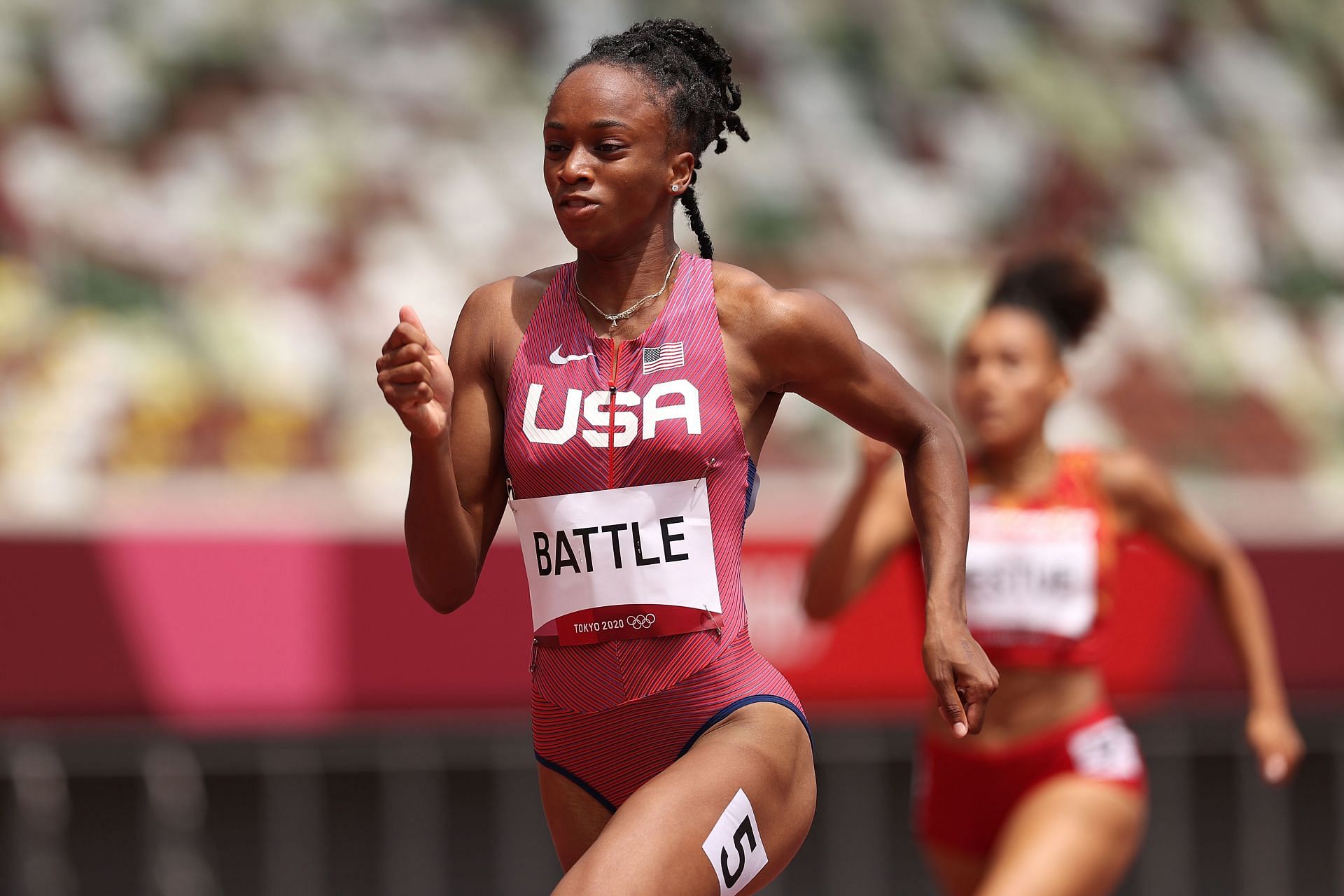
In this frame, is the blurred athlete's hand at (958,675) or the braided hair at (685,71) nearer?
the blurred athlete's hand at (958,675)

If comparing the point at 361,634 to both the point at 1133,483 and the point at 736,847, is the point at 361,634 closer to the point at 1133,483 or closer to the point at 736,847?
the point at 1133,483

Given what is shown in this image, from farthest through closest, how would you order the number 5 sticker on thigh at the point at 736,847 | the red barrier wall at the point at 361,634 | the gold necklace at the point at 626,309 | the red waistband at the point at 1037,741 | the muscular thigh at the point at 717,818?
1. the red barrier wall at the point at 361,634
2. the red waistband at the point at 1037,741
3. the gold necklace at the point at 626,309
4. the number 5 sticker on thigh at the point at 736,847
5. the muscular thigh at the point at 717,818

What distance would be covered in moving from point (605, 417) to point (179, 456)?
6.31 metres

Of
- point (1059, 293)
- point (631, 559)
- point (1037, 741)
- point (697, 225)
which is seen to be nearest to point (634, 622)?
point (631, 559)

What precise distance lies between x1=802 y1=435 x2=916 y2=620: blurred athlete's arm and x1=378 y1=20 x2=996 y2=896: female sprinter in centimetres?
110

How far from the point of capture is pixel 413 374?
2.63 meters

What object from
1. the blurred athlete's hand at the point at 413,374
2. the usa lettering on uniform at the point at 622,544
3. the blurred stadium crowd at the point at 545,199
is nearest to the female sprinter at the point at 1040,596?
the usa lettering on uniform at the point at 622,544

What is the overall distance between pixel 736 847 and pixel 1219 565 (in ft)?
→ 9.04

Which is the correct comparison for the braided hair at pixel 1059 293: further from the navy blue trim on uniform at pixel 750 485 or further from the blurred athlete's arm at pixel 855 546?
the navy blue trim on uniform at pixel 750 485

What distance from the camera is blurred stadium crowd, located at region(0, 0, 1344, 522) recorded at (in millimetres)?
9008

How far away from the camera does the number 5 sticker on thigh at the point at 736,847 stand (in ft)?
8.55

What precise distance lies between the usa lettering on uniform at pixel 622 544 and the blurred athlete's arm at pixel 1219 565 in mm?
2353

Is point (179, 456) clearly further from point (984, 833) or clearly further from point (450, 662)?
point (984, 833)

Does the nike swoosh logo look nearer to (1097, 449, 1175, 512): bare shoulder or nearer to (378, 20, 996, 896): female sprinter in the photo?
(378, 20, 996, 896): female sprinter
